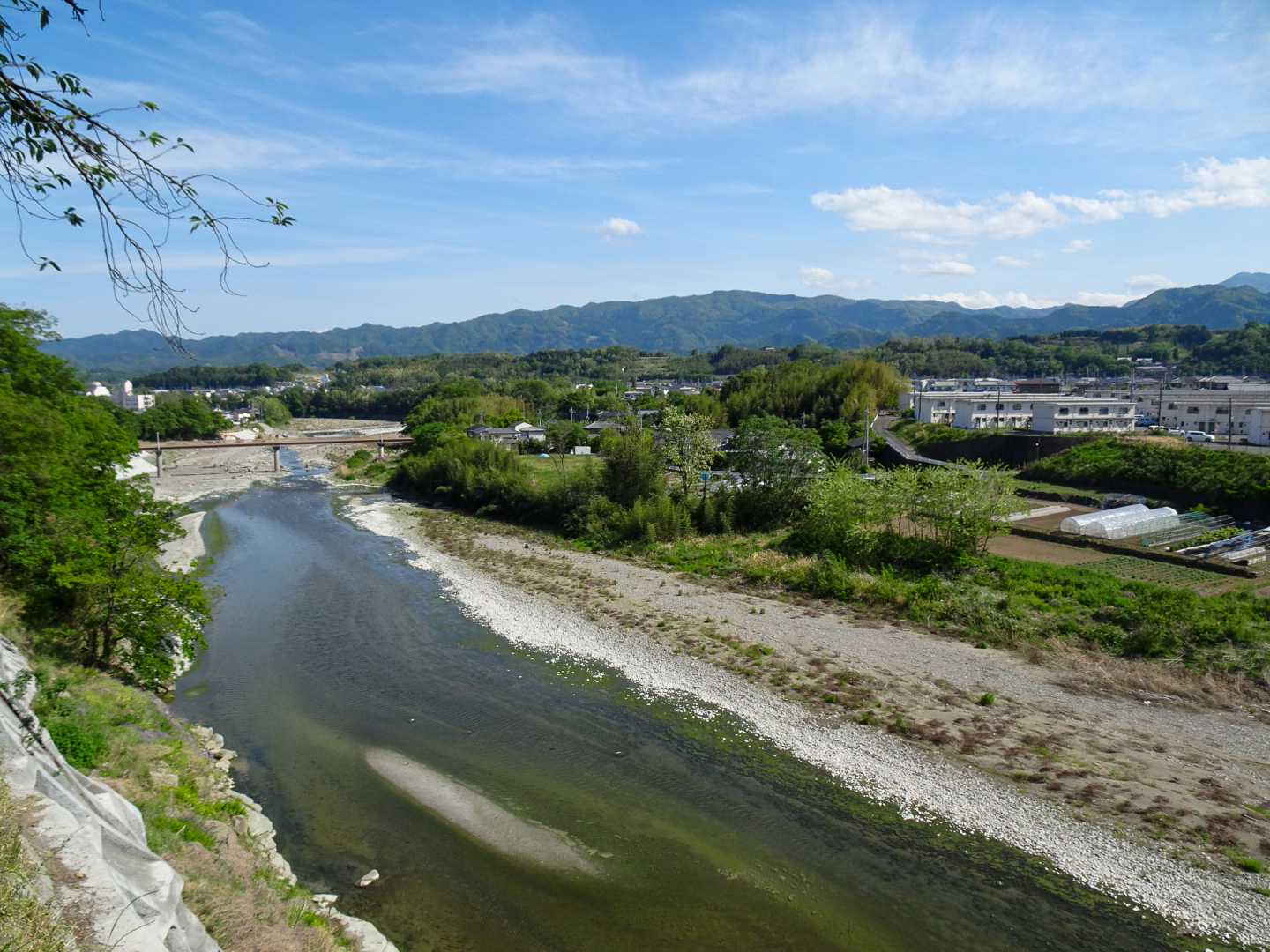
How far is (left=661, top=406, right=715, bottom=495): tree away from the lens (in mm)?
26859

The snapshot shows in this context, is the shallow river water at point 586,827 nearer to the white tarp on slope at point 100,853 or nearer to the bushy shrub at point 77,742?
the bushy shrub at point 77,742

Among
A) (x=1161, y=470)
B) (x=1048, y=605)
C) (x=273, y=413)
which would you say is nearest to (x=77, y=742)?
(x=1048, y=605)

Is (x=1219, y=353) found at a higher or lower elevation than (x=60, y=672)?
higher

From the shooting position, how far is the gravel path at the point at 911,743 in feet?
26.4

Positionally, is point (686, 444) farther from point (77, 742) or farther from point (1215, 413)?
point (1215, 413)

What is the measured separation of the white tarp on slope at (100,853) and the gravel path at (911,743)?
8.57 m

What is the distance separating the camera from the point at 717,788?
10273mm

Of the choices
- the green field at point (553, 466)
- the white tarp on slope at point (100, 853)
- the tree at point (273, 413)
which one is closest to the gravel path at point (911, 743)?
the white tarp on slope at point (100, 853)

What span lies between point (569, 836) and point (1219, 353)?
112738mm

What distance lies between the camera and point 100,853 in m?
5.11

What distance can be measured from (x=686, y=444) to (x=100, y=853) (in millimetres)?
23164

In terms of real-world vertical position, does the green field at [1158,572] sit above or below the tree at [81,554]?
below

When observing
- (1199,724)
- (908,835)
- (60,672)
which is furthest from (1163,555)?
(60,672)

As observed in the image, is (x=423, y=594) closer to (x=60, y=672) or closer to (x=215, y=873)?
(x=60, y=672)
